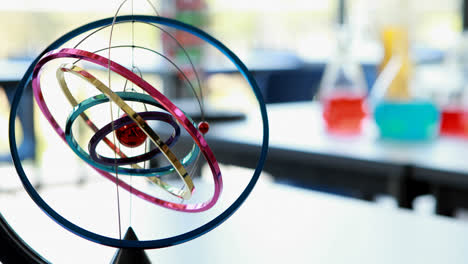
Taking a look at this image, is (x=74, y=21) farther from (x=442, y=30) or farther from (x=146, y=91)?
(x=146, y=91)

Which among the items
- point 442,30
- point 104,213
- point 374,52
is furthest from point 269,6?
point 104,213

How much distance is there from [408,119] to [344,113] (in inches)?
6.9

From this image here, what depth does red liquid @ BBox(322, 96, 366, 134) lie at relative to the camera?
62.2 inches

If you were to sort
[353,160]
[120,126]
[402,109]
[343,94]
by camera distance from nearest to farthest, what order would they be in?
[120,126] → [353,160] → [402,109] → [343,94]

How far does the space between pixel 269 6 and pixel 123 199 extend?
511cm

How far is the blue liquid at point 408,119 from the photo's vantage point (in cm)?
146

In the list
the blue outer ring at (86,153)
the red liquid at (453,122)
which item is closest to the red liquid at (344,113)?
the red liquid at (453,122)

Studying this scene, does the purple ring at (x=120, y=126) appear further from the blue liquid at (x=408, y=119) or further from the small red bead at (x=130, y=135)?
the blue liquid at (x=408, y=119)

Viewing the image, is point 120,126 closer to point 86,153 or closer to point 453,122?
point 86,153

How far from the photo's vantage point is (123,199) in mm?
952

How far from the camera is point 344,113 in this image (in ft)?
5.31

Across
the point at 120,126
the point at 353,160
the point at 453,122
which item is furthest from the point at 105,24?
the point at 453,122

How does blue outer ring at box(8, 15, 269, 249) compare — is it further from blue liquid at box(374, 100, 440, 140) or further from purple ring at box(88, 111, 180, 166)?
blue liquid at box(374, 100, 440, 140)

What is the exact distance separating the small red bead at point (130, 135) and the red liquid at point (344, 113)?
1.09 m
